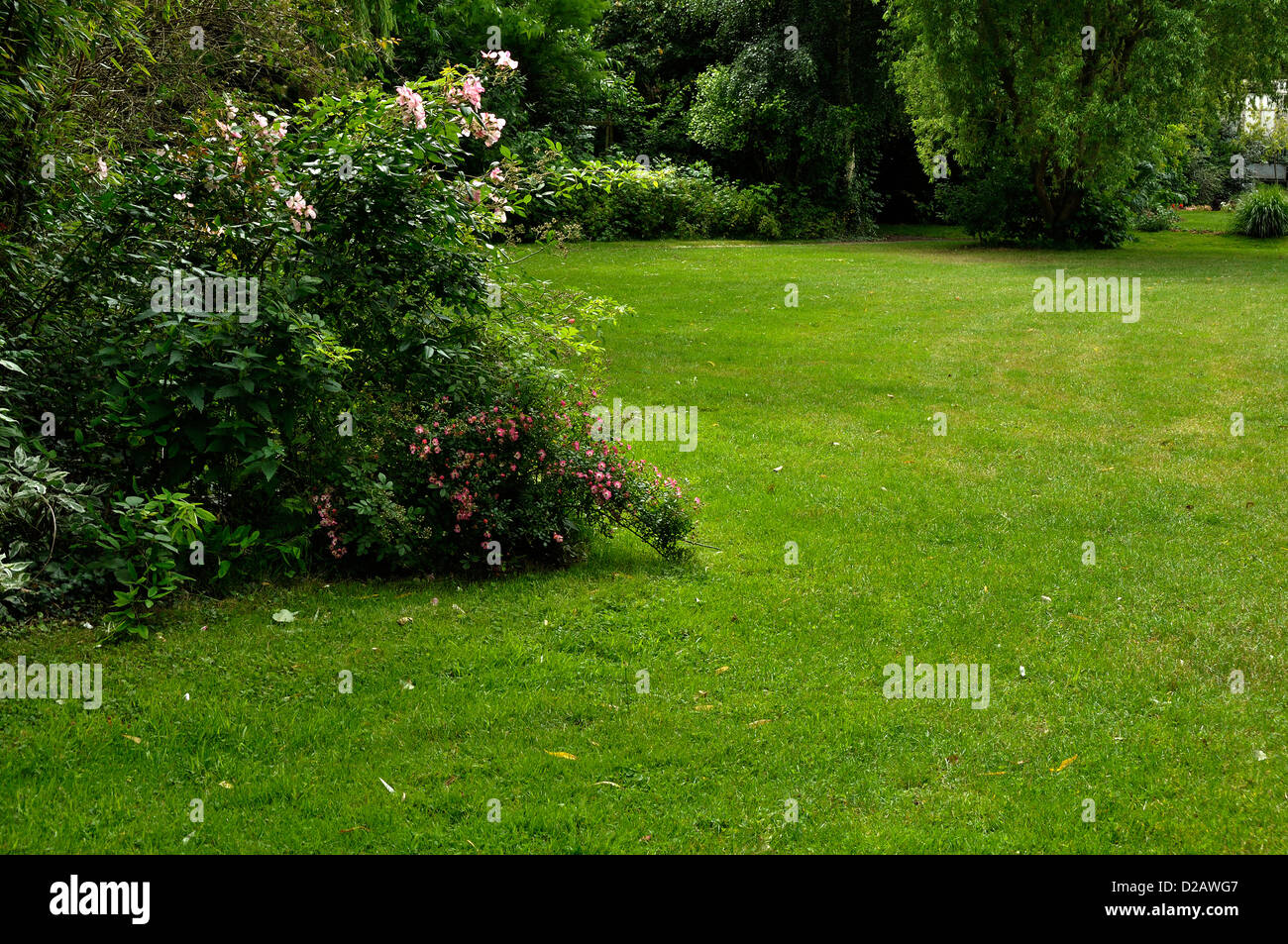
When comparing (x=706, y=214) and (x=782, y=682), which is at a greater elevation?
(x=706, y=214)

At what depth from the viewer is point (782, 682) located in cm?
524

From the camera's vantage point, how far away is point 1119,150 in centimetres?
2012

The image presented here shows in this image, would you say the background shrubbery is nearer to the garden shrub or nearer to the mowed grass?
the garden shrub

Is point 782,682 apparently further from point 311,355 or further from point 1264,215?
point 1264,215

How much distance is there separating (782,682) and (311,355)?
302 centimetres

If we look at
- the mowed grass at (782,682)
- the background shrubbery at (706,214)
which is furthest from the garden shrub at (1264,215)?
the mowed grass at (782,682)

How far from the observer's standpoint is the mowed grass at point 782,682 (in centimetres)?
401

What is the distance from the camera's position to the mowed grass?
4008mm

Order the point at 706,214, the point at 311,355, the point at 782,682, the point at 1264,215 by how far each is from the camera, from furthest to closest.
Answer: the point at 1264,215, the point at 706,214, the point at 311,355, the point at 782,682

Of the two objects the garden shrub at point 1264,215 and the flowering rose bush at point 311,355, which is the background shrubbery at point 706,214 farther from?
the flowering rose bush at point 311,355

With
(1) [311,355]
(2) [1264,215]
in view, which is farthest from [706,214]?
(1) [311,355]

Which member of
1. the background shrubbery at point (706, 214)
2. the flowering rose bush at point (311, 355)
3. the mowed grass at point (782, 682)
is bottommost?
the mowed grass at point (782, 682)

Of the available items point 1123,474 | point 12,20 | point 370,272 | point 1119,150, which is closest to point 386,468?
point 370,272

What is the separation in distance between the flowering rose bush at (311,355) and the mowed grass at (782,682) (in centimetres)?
45
